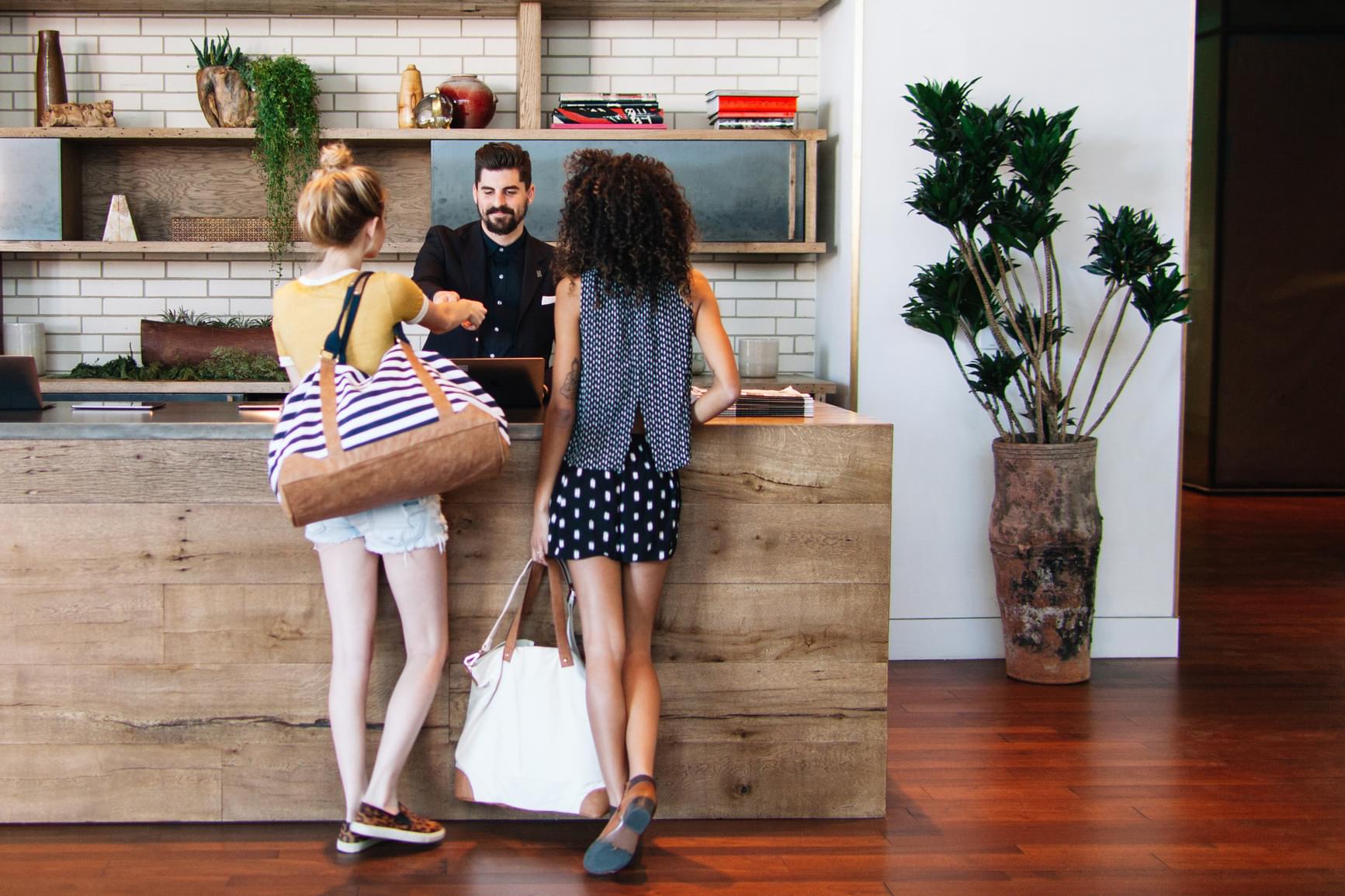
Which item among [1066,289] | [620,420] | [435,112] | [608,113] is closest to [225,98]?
[435,112]

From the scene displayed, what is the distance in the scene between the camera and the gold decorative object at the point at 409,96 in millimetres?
5535

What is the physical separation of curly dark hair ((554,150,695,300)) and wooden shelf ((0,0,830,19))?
9.72 ft

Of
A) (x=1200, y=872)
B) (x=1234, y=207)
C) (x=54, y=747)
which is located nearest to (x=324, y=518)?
(x=54, y=747)

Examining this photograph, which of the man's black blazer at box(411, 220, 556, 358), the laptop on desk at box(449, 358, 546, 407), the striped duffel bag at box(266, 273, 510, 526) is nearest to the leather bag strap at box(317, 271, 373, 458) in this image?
the striped duffel bag at box(266, 273, 510, 526)

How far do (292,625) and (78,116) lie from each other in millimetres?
3282

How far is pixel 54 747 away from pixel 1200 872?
107 inches

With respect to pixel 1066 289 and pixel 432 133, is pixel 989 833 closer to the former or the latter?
pixel 1066 289

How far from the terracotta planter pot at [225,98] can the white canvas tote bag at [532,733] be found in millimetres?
3234

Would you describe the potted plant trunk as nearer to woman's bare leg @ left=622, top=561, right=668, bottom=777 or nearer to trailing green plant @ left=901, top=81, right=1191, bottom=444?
trailing green plant @ left=901, top=81, right=1191, bottom=444

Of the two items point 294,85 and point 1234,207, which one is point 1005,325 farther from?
point 1234,207

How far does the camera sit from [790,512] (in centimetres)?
328

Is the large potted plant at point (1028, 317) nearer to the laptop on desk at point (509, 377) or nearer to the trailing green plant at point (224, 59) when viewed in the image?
the laptop on desk at point (509, 377)

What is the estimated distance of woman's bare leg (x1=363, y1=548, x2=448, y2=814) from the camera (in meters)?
2.96

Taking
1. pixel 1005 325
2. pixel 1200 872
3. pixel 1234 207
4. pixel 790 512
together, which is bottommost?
pixel 1200 872
